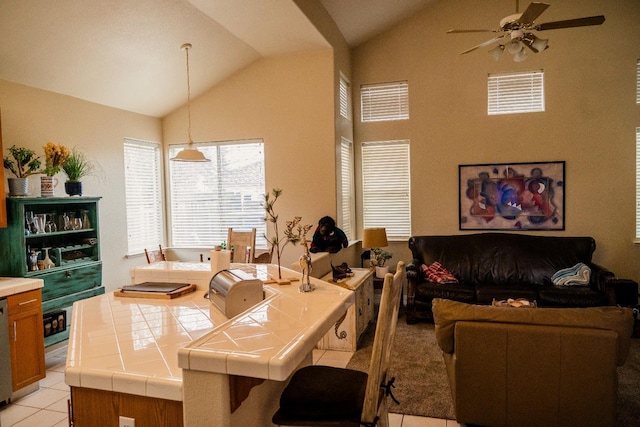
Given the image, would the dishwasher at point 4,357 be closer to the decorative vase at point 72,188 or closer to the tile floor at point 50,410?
the tile floor at point 50,410

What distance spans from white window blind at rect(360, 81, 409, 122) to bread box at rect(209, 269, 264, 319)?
14.7 ft

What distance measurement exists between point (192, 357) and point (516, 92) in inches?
225

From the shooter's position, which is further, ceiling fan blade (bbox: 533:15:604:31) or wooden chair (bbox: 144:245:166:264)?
wooden chair (bbox: 144:245:166:264)

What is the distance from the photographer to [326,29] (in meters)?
5.00

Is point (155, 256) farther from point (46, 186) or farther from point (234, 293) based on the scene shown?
point (234, 293)

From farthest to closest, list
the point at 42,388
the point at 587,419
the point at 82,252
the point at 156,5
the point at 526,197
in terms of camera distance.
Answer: the point at 526,197, the point at 82,252, the point at 156,5, the point at 42,388, the point at 587,419

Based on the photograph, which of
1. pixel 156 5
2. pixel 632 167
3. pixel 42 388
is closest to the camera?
pixel 42 388

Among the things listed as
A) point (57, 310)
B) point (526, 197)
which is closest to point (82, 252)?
point (57, 310)

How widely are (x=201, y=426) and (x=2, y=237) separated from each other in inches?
141

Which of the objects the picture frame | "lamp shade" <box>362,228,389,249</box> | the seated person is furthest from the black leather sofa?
the seated person

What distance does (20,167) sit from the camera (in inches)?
159

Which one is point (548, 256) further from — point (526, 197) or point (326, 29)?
point (326, 29)

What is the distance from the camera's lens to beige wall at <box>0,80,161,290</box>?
4.16 metres

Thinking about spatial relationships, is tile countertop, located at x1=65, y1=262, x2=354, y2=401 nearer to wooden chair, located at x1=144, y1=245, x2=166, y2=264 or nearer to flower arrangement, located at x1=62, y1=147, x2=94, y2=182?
flower arrangement, located at x1=62, y1=147, x2=94, y2=182
